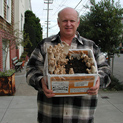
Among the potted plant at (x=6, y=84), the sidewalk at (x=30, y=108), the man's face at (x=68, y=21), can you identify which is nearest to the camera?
the man's face at (x=68, y=21)

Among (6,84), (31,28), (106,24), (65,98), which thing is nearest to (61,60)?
(65,98)

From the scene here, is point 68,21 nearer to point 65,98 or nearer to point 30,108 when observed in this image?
point 65,98

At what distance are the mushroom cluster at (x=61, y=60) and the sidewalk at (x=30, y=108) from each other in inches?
98.4

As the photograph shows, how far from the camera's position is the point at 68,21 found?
5.38 ft

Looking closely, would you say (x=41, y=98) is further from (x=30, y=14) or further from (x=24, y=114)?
(x=30, y=14)

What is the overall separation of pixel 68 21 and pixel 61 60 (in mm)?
473

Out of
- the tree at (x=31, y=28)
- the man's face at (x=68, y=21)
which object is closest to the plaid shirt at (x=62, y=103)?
the man's face at (x=68, y=21)

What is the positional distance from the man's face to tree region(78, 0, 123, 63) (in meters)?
5.04

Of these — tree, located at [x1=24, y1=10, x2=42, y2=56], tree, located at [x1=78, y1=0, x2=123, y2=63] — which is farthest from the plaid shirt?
tree, located at [x1=24, y1=10, x2=42, y2=56]

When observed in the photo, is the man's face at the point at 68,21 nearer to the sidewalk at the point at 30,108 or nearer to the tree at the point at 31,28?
the sidewalk at the point at 30,108

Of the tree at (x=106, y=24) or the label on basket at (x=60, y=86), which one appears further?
the tree at (x=106, y=24)

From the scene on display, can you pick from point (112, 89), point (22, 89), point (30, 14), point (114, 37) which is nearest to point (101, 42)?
point (114, 37)

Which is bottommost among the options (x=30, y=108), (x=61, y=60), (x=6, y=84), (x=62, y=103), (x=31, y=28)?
(x=30, y=108)

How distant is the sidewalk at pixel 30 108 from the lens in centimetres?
366
